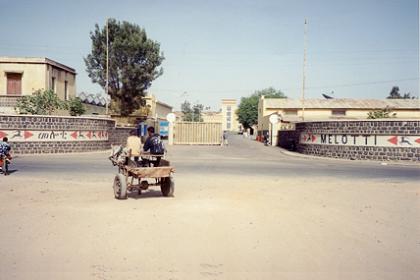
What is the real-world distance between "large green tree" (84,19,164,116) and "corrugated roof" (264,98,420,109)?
21060 millimetres

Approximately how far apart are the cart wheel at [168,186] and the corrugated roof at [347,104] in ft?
144

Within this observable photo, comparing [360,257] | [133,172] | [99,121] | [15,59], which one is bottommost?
[360,257]

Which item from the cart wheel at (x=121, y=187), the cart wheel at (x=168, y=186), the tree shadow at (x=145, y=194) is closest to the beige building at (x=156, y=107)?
the tree shadow at (x=145, y=194)

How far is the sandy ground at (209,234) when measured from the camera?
4.27m

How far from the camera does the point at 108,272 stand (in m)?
4.12

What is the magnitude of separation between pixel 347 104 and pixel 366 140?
1272 inches

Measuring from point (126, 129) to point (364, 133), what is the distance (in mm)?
19680

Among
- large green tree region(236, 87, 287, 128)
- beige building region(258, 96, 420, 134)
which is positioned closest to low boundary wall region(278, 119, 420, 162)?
beige building region(258, 96, 420, 134)

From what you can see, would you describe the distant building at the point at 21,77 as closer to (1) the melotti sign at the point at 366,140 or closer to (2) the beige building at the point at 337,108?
(1) the melotti sign at the point at 366,140

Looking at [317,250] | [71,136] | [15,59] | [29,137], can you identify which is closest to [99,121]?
[71,136]

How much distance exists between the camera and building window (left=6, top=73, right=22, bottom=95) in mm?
28734

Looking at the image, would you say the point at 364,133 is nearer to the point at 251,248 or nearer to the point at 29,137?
the point at 251,248

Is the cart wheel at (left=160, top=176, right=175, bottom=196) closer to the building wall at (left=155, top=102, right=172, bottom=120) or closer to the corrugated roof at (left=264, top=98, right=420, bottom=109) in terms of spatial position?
the corrugated roof at (left=264, top=98, right=420, bottom=109)

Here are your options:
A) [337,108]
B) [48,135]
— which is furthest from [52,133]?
[337,108]
